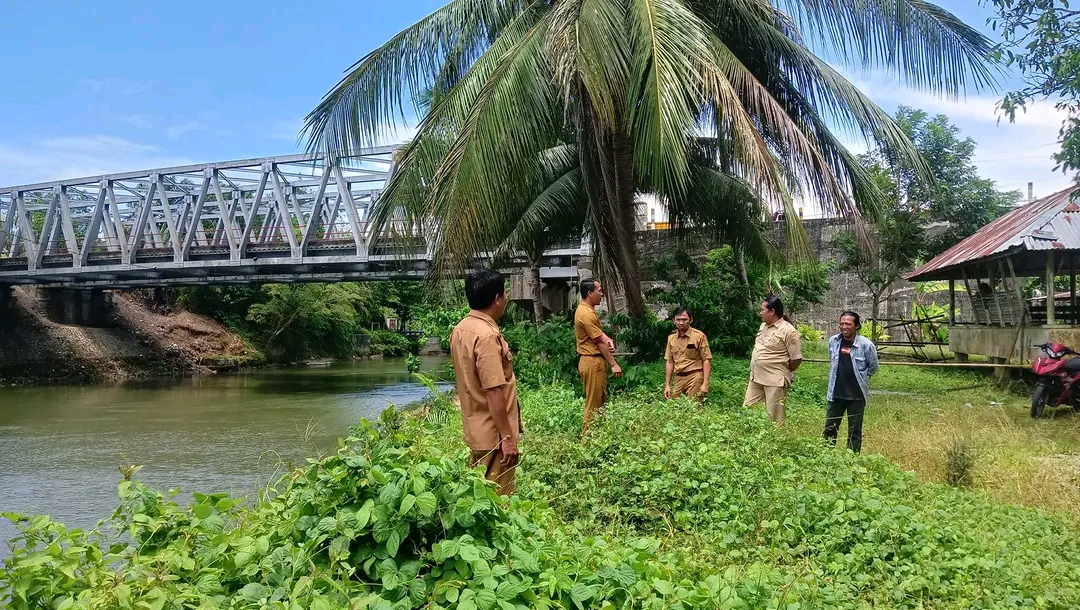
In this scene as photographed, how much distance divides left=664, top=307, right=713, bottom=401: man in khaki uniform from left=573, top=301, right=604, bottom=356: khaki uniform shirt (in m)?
0.95

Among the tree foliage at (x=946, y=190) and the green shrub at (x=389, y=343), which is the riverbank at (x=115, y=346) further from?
the tree foliage at (x=946, y=190)

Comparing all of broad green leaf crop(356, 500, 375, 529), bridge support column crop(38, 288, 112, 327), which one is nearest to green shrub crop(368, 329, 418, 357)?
bridge support column crop(38, 288, 112, 327)

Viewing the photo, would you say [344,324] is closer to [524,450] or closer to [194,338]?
[194,338]

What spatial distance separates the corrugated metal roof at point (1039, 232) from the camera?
1092 centimetres

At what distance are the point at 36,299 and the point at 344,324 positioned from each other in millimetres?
12866

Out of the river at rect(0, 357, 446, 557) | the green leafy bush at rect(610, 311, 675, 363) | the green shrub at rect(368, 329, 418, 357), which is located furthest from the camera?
the green shrub at rect(368, 329, 418, 357)

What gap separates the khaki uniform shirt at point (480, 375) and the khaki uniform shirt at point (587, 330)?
3126 millimetres

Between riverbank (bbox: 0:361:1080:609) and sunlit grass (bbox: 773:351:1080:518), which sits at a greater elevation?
riverbank (bbox: 0:361:1080:609)

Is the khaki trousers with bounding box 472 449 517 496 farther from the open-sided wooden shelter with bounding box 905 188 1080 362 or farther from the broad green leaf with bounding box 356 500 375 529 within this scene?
the open-sided wooden shelter with bounding box 905 188 1080 362

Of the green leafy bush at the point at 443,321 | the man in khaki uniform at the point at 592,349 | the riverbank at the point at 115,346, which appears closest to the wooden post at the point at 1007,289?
the man in khaki uniform at the point at 592,349

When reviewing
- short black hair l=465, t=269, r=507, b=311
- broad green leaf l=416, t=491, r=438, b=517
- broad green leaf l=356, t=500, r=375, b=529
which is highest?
short black hair l=465, t=269, r=507, b=311

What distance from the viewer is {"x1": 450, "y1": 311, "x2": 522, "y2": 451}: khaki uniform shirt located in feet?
12.6

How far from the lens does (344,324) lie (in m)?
39.0

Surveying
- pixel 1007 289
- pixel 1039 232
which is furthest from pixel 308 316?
pixel 1039 232
